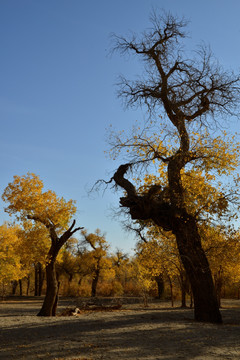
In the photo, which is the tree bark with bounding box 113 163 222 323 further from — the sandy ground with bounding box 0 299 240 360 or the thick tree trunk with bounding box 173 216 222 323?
the sandy ground with bounding box 0 299 240 360

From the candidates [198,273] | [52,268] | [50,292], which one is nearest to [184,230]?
[198,273]

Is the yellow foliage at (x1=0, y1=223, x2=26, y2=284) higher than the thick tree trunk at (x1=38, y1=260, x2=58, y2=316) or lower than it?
higher

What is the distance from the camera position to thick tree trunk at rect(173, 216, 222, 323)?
40.8ft

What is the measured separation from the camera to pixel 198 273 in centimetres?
1248

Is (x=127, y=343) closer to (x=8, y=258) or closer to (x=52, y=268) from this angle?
(x=52, y=268)

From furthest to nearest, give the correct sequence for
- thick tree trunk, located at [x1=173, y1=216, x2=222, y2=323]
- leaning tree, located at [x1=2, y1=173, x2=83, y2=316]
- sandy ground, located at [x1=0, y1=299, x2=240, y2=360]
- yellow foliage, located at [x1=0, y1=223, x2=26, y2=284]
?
yellow foliage, located at [x1=0, y1=223, x2=26, y2=284]
leaning tree, located at [x1=2, y1=173, x2=83, y2=316]
thick tree trunk, located at [x1=173, y1=216, x2=222, y2=323]
sandy ground, located at [x1=0, y1=299, x2=240, y2=360]

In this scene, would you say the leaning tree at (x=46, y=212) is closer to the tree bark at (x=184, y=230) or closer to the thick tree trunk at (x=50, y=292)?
the thick tree trunk at (x=50, y=292)

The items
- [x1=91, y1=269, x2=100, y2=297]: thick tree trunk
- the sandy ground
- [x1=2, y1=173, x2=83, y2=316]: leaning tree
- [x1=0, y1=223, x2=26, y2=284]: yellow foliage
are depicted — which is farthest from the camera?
[x1=91, y1=269, x2=100, y2=297]: thick tree trunk

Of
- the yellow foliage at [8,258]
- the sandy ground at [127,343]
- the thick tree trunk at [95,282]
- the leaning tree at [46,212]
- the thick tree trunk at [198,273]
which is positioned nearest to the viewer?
the sandy ground at [127,343]

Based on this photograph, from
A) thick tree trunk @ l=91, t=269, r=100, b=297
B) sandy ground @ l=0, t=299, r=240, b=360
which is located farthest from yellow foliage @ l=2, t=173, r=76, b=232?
thick tree trunk @ l=91, t=269, r=100, b=297

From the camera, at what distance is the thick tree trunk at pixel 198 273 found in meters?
12.4

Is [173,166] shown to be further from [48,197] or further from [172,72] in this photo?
[48,197]

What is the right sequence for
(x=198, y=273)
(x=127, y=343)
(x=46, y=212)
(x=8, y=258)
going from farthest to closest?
1. (x=8, y=258)
2. (x=46, y=212)
3. (x=198, y=273)
4. (x=127, y=343)

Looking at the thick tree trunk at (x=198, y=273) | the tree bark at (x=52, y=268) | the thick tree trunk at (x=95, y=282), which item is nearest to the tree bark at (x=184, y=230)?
the thick tree trunk at (x=198, y=273)
